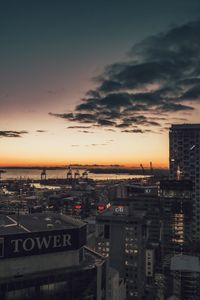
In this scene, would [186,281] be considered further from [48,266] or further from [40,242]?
[40,242]

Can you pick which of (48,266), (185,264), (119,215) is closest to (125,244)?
(119,215)

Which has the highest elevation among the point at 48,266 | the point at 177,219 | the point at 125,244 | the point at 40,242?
the point at 40,242

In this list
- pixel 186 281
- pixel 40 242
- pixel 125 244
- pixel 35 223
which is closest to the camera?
pixel 40 242

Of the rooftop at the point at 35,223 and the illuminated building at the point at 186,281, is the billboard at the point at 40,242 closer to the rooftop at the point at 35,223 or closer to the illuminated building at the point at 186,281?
the rooftop at the point at 35,223

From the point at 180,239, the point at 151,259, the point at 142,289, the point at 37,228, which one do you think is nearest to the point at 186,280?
the point at 142,289

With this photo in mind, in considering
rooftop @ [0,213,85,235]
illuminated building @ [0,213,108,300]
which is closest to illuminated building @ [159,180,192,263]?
rooftop @ [0,213,85,235]

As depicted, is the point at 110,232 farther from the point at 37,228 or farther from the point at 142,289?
the point at 37,228

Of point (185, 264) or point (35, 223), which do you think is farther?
point (185, 264)

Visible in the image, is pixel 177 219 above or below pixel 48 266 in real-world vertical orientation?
below
